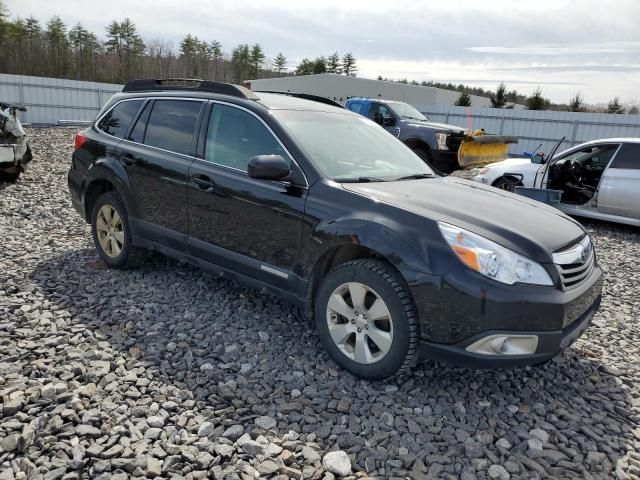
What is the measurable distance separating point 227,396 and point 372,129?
102 inches

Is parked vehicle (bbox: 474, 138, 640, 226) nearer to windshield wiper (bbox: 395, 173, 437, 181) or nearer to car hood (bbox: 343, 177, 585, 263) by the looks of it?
car hood (bbox: 343, 177, 585, 263)

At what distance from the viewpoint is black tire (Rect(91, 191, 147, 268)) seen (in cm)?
467

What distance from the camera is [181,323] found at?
3.88 meters

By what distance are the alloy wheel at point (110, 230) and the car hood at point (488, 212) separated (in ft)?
8.37

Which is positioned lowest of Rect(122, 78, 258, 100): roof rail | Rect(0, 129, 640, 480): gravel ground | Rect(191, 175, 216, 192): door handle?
Rect(0, 129, 640, 480): gravel ground

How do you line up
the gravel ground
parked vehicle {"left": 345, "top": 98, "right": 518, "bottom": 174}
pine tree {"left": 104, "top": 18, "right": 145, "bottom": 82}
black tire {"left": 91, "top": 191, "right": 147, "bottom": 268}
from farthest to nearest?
pine tree {"left": 104, "top": 18, "right": 145, "bottom": 82}
parked vehicle {"left": 345, "top": 98, "right": 518, "bottom": 174}
black tire {"left": 91, "top": 191, "right": 147, "bottom": 268}
the gravel ground

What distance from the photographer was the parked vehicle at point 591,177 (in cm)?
779

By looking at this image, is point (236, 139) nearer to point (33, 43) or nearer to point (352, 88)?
point (352, 88)

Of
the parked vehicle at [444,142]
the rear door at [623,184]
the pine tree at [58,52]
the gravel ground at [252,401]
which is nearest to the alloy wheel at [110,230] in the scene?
the gravel ground at [252,401]

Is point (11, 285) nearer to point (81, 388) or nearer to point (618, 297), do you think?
point (81, 388)

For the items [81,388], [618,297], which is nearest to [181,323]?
[81,388]

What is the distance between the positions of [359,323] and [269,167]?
1.16m

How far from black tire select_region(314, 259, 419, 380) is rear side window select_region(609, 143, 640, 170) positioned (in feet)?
21.7

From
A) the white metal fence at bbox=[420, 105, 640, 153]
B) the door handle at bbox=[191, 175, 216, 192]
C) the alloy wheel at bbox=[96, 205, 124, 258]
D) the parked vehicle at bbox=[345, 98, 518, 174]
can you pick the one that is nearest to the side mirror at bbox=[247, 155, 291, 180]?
the door handle at bbox=[191, 175, 216, 192]
